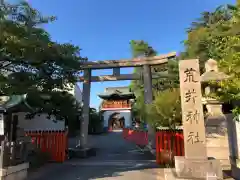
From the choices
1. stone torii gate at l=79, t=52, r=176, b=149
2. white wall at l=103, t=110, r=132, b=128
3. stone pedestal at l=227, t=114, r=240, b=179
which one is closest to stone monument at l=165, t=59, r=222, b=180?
stone pedestal at l=227, t=114, r=240, b=179

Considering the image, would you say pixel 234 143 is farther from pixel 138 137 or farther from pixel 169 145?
pixel 138 137

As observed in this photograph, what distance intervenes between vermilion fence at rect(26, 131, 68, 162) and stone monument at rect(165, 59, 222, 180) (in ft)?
18.8

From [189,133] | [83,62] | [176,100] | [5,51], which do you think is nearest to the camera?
[189,133]

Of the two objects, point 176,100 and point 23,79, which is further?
point 176,100

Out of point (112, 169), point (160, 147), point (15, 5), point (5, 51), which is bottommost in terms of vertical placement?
point (112, 169)

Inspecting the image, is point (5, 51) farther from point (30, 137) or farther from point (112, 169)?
point (112, 169)

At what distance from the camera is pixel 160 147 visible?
33.8 feet

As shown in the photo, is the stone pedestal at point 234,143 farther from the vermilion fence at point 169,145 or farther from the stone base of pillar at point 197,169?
the vermilion fence at point 169,145

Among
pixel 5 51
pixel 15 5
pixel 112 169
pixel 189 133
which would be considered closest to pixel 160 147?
pixel 112 169

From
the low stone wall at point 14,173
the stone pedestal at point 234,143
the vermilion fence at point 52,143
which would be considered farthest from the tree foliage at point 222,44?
the vermilion fence at point 52,143

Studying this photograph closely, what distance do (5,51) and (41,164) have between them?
5.08m

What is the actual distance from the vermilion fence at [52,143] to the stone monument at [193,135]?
574 centimetres

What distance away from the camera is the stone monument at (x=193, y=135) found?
21.5 feet

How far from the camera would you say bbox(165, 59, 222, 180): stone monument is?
655 cm
